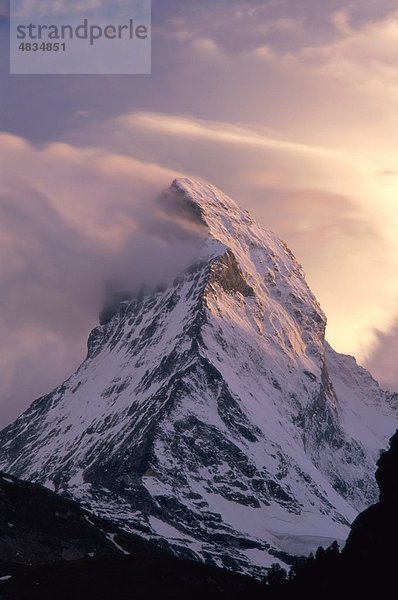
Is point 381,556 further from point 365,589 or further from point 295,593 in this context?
point 295,593

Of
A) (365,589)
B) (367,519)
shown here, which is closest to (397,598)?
(365,589)

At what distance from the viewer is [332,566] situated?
187000mm

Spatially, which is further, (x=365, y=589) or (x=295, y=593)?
(x=295, y=593)

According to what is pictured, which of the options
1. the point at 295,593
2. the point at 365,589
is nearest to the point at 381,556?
the point at 365,589

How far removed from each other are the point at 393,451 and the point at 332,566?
14.5m

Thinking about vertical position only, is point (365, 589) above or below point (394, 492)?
below

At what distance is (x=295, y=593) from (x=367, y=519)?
1477cm

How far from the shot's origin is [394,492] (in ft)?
593

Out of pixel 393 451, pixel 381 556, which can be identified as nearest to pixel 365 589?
pixel 381 556

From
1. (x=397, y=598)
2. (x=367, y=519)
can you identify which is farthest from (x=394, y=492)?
(x=397, y=598)

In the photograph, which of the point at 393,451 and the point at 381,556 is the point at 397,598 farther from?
the point at 393,451

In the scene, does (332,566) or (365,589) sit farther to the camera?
(332,566)

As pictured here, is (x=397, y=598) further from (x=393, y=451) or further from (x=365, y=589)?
(x=393, y=451)

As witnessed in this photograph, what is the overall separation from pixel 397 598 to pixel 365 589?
6625 mm
